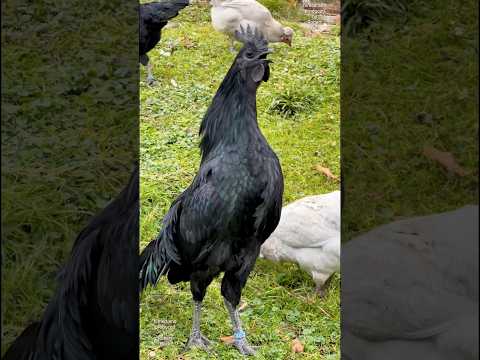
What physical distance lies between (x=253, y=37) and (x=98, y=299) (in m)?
0.75

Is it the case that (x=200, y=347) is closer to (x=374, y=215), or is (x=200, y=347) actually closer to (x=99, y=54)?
(x=374, y=215)

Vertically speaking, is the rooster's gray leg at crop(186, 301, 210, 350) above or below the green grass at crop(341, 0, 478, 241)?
below

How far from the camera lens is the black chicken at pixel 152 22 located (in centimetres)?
142

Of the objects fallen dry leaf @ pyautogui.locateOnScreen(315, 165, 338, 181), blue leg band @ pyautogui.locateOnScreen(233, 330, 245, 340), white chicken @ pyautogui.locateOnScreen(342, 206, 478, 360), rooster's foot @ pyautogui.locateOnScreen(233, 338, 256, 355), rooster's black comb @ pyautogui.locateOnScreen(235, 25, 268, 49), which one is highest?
rooster's black comb @ pyautogui.locateOnScreen(235, 25, 268, 49)

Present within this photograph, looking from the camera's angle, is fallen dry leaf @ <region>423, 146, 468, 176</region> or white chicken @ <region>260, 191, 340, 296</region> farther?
fallen dry leaf @ <region>423, 146, 468, 176</region>

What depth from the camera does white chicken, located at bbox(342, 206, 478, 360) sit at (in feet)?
4.64

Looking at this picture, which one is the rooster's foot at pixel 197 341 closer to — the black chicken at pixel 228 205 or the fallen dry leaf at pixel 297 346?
the black chicken at pixel 228 205

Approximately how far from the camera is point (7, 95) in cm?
174

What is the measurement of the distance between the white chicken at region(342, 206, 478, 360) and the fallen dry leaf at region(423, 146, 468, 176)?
130 mm

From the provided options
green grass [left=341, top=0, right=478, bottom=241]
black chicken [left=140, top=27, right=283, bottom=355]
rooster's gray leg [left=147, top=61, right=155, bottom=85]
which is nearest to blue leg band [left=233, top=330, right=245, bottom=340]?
black chicken [left=140, top=27, right=283, bottom=355]

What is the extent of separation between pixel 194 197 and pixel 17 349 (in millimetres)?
623

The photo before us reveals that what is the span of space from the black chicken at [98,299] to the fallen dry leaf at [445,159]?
783 mm

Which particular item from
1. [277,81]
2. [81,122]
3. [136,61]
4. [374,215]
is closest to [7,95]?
[81,122]

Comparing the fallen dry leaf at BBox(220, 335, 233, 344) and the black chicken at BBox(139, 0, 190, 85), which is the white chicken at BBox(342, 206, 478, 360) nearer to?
the fallen dry leaf at BBox(220, 335, 233, 344)
